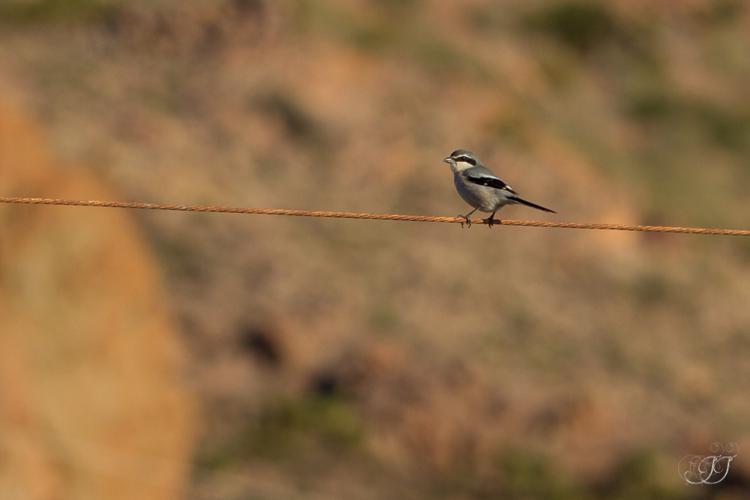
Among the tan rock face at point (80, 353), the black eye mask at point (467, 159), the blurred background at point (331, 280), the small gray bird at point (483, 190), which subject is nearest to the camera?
the small gray bird at point (483, 190)

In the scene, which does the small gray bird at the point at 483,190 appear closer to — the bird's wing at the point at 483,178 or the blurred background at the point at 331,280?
the bird's wing at the point at 483,178

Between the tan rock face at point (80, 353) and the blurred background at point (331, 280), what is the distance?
0.06 meters

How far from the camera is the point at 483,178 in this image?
56.8ft

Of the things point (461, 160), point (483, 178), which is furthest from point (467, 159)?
point (483, 178)

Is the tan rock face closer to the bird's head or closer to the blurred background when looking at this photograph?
the blurred background

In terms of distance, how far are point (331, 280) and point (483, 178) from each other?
709 inches

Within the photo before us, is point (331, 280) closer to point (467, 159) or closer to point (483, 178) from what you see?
point (467, 159)

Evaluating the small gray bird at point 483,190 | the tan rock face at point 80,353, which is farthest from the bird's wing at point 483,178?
the tan rock face at point 80,353

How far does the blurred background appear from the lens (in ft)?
102

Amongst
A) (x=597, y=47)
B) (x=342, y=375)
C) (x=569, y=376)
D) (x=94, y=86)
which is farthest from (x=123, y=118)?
(x=597, y=47)

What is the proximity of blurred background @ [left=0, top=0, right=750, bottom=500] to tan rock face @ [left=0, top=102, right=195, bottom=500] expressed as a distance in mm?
60

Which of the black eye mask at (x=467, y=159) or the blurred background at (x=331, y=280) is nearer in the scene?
the black eye mask at (x=467, y=159)

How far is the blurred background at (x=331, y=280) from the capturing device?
31234 millimetres

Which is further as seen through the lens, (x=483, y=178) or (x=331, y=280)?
(x=331, y=280)
